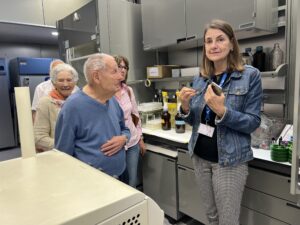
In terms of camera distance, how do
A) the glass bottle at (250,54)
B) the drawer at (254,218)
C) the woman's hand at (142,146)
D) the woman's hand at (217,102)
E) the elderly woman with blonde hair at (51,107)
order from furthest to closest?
the woman's hand at (142,146)
the glass bottle at (250,54)
the elderly woman with blonde hair at (51,107)
the drawer at (254,218)
the woman's hand at (217,102)

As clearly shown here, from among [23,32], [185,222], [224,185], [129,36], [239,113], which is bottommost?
[185,222]

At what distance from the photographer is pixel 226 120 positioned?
1228mm

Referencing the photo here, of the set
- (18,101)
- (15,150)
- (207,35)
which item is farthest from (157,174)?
(15,150)

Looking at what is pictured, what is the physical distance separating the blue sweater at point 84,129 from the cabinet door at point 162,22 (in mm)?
1303

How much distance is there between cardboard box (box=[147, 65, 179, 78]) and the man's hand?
1.45m

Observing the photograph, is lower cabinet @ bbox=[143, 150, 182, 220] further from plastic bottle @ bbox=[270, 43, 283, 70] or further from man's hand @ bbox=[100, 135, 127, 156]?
plastic bottle @ bbox=[270, 43, 283, 70]

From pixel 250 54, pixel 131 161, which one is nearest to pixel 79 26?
pixel 131 161

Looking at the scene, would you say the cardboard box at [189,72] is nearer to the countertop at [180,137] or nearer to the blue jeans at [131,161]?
→ the countertop at [180,137]

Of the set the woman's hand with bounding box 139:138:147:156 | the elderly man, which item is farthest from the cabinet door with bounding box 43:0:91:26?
the elderly man

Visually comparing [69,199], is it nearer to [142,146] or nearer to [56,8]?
[142,146]

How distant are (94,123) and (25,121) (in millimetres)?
666

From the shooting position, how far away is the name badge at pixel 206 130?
136 cm

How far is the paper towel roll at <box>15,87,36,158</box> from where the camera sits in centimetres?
64

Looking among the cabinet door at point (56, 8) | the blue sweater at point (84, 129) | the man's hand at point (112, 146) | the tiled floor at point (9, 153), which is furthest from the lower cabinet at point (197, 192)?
the tiled floor at point (9, 153)
